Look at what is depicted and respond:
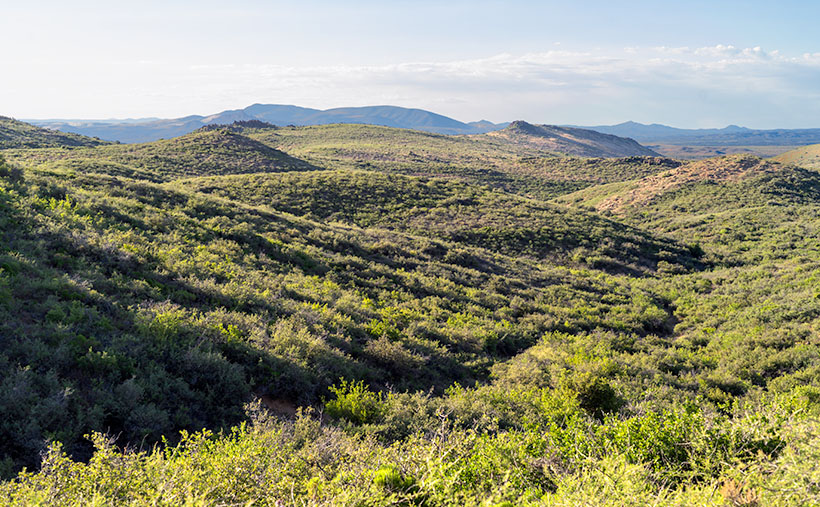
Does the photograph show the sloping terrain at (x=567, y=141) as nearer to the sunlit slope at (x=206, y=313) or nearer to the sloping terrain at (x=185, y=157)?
the sloping terrain at (x=185, y=157)

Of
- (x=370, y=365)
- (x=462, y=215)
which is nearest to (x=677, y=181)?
(x=462, y=215)

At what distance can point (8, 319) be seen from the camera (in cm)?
605

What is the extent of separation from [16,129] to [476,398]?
87.9 meters

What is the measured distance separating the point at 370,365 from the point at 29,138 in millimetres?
76740

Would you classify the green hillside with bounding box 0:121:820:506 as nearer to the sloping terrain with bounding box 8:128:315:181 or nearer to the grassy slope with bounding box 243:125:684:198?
the sloping terrain with bounding box 8:128:315:181

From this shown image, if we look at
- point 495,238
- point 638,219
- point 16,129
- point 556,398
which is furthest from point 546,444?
point 16,129

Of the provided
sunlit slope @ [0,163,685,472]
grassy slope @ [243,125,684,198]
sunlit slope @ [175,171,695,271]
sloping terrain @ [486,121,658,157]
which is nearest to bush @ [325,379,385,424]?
sunlit slope @ [0,163,685,472]

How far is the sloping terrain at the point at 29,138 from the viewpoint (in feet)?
169

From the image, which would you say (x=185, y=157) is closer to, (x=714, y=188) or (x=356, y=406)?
(x=356, y=406)

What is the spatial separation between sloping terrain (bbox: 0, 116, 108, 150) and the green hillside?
51.0m

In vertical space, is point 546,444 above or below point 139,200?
below

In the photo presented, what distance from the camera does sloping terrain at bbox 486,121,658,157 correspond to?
14500 cm

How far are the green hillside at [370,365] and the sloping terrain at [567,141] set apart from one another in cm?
12971

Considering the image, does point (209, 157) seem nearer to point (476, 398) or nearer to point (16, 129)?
point (16, 129)
